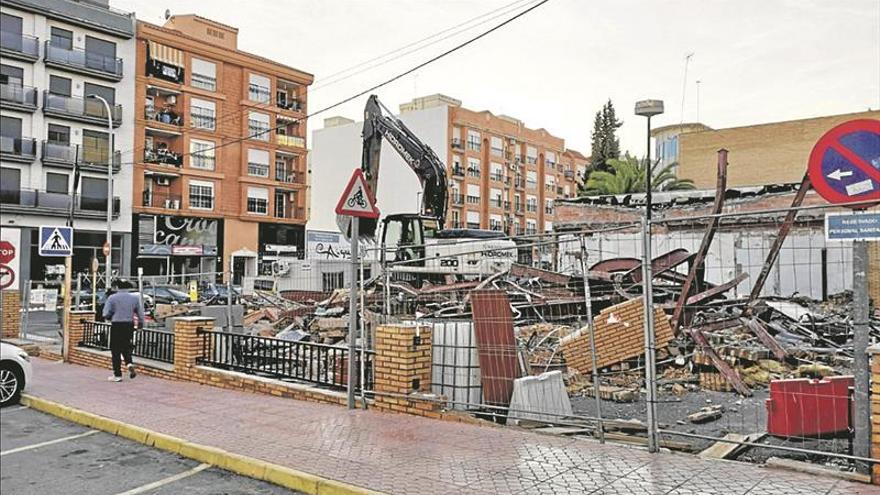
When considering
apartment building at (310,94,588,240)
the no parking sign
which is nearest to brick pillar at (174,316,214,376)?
the no parking sign

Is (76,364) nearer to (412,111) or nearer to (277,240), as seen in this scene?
(277,240)

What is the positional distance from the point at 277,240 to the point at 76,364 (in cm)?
3514

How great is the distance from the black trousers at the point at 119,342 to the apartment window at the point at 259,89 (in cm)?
3822

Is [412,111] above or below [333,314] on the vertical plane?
above

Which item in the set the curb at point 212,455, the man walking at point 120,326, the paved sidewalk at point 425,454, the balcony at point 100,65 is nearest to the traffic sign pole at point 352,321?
the paved sidewalk at point 425,454

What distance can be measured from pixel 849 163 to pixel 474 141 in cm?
5927

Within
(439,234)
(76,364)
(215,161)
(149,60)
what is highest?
(149,60)

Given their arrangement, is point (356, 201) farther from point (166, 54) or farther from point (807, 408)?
point (166, 54)

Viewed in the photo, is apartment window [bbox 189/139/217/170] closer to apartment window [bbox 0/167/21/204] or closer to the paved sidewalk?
the paved sidewalk

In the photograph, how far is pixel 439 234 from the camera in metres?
27.5

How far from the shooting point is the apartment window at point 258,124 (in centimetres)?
4709

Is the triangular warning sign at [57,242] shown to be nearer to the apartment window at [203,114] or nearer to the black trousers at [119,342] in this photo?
the black trousers at [119,342]

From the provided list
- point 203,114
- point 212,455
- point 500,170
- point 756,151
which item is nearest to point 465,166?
point 500,170

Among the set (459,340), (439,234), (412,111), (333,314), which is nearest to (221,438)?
(459,340)
